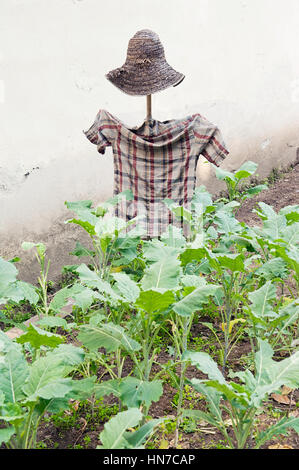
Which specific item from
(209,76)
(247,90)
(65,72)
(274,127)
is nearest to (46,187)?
(65,72)

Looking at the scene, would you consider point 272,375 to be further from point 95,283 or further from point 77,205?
point 77,205

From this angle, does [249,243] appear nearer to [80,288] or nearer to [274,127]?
[80,288]

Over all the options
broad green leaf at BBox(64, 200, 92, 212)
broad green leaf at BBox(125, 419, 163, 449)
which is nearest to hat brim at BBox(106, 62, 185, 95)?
broad green leaf at BBox(64, 200, 92, 212)

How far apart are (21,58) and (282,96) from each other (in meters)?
2.90

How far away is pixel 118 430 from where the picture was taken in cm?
140

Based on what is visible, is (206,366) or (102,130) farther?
(102,130)

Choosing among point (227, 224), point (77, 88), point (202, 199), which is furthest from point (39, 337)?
point (77, 88)

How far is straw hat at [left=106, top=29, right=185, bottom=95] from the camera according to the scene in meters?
2.86

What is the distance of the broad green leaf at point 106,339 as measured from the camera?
5.73 ft

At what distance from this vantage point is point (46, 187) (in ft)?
12.4

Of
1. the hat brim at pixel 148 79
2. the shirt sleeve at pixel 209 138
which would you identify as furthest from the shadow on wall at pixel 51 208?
the shirt sleeve at pixel 209 138

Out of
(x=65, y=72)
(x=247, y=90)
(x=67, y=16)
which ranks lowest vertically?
(x=247, y=90)

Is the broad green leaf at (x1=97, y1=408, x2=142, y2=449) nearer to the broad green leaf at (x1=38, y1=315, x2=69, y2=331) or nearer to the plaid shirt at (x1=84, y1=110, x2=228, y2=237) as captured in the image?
the broad green leaf at (x1=38, y1=315, x2=69, y2=331)

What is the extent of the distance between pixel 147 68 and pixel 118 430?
6.70 ft
